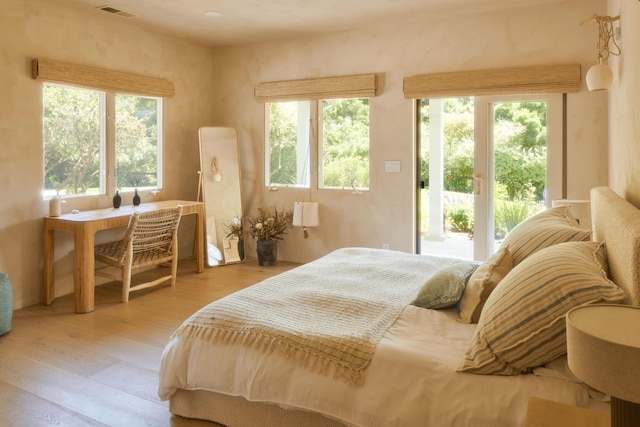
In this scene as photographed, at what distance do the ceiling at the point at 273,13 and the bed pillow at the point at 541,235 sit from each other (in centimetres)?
254

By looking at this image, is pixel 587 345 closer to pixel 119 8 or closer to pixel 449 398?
pixel 449 398

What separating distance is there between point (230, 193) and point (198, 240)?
0.79 m

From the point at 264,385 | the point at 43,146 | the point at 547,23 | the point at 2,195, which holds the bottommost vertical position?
the point at 264,385

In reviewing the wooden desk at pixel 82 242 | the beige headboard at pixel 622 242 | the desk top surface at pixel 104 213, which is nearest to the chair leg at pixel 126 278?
the wooden desk at pixel 82 242

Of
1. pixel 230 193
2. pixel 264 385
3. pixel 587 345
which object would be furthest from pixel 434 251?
pixel 587 345

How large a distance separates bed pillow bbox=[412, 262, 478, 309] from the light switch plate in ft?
9.04

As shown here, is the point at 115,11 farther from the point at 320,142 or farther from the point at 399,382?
the point at 399,382

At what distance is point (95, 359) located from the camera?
116 inches

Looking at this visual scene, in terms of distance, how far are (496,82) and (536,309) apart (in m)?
3.39

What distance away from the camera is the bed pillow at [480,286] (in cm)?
208

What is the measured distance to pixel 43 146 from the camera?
4.18 meters

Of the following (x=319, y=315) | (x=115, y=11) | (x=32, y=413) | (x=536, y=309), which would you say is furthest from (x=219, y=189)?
(x=536, y=309)

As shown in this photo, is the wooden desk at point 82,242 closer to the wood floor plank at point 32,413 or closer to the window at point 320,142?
the wood floor plank at point 32,413

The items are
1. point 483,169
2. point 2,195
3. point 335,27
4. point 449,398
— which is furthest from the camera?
point 335,27
